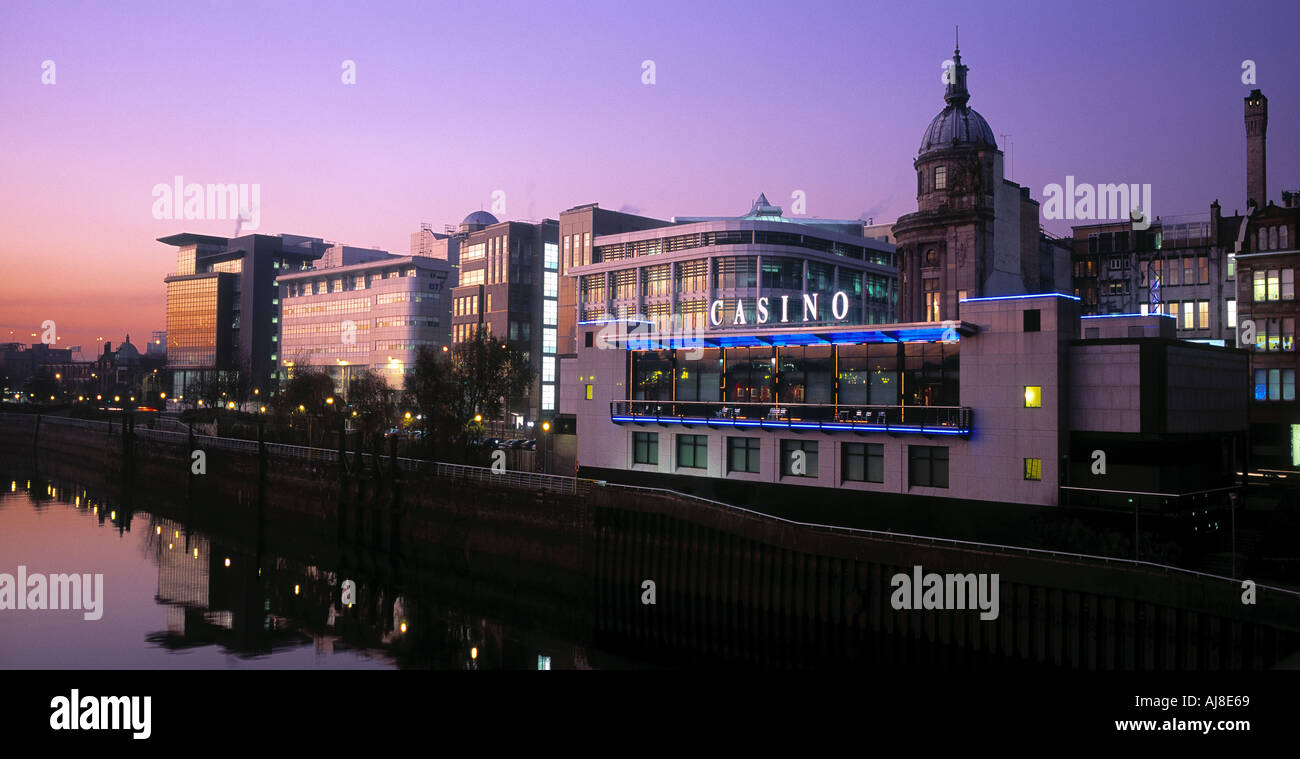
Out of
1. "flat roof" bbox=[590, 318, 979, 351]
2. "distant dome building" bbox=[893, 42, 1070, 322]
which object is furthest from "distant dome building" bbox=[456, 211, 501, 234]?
"flat roof" bbox=[590, 318, 979, 351]

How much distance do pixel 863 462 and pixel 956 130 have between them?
143ft

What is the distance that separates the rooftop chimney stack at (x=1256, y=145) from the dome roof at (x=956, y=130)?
22459 millimetres

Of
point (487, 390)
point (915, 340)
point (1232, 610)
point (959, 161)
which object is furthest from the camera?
point (487, 390)

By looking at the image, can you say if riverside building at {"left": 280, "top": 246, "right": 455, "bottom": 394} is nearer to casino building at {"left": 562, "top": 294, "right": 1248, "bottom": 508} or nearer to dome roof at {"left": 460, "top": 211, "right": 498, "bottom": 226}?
dome roof at {"left": 460, "top": 211, "right": 498, "bottom": 226}

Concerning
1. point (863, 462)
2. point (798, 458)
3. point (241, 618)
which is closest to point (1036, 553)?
point (863, 462)

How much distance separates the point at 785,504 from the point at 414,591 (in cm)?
2344

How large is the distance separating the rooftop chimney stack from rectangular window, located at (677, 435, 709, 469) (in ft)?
189

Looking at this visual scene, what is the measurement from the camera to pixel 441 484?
61.4 metres

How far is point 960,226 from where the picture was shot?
248 feet

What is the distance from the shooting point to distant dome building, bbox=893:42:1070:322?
75500 mm

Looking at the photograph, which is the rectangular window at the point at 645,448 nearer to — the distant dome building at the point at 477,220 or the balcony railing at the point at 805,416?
the balcony railing at the point at 805,416

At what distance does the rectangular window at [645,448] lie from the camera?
2362 inches

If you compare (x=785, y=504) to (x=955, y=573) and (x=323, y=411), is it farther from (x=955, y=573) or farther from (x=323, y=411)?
(x=323, y=411)
